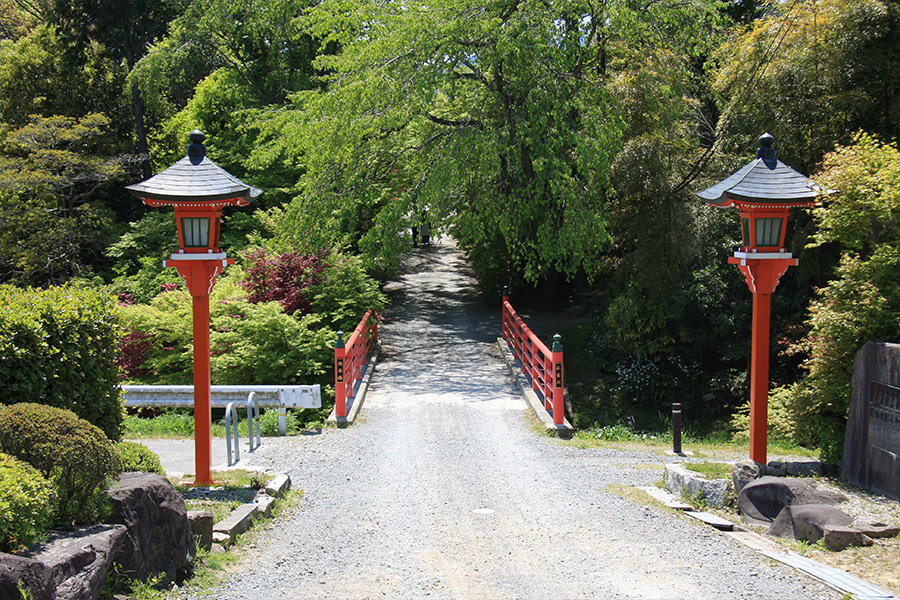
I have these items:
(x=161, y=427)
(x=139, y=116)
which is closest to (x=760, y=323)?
(x=161, y=427)

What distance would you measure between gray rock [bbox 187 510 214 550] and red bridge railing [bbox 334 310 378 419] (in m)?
5.93

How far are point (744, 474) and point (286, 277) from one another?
1104 cm

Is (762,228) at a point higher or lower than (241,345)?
higher

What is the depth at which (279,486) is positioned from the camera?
759 centimetres

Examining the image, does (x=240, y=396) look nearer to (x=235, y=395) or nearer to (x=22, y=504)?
(x=235, y=395)

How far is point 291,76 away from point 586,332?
14.2 metres

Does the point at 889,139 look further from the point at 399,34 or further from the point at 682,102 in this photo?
the point at 399,34

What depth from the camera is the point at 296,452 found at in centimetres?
993

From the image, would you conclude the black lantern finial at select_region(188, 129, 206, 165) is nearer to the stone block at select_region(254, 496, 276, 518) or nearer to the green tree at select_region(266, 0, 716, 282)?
the stone block at select_region(254, 496, 276, 518)

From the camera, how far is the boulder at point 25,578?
11.3 ft

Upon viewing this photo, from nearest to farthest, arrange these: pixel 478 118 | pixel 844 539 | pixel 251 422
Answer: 1. pixel 844 539
2. pixel 251 422
3. pixel 478 118

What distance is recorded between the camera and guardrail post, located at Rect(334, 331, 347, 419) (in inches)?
464

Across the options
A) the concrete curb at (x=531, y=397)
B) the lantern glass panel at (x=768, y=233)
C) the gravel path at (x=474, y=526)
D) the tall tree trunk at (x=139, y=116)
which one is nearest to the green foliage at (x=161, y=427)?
the gravel path at (x=474, y=526)

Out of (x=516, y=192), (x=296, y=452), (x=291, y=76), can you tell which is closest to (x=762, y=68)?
(x=516, y=192)
